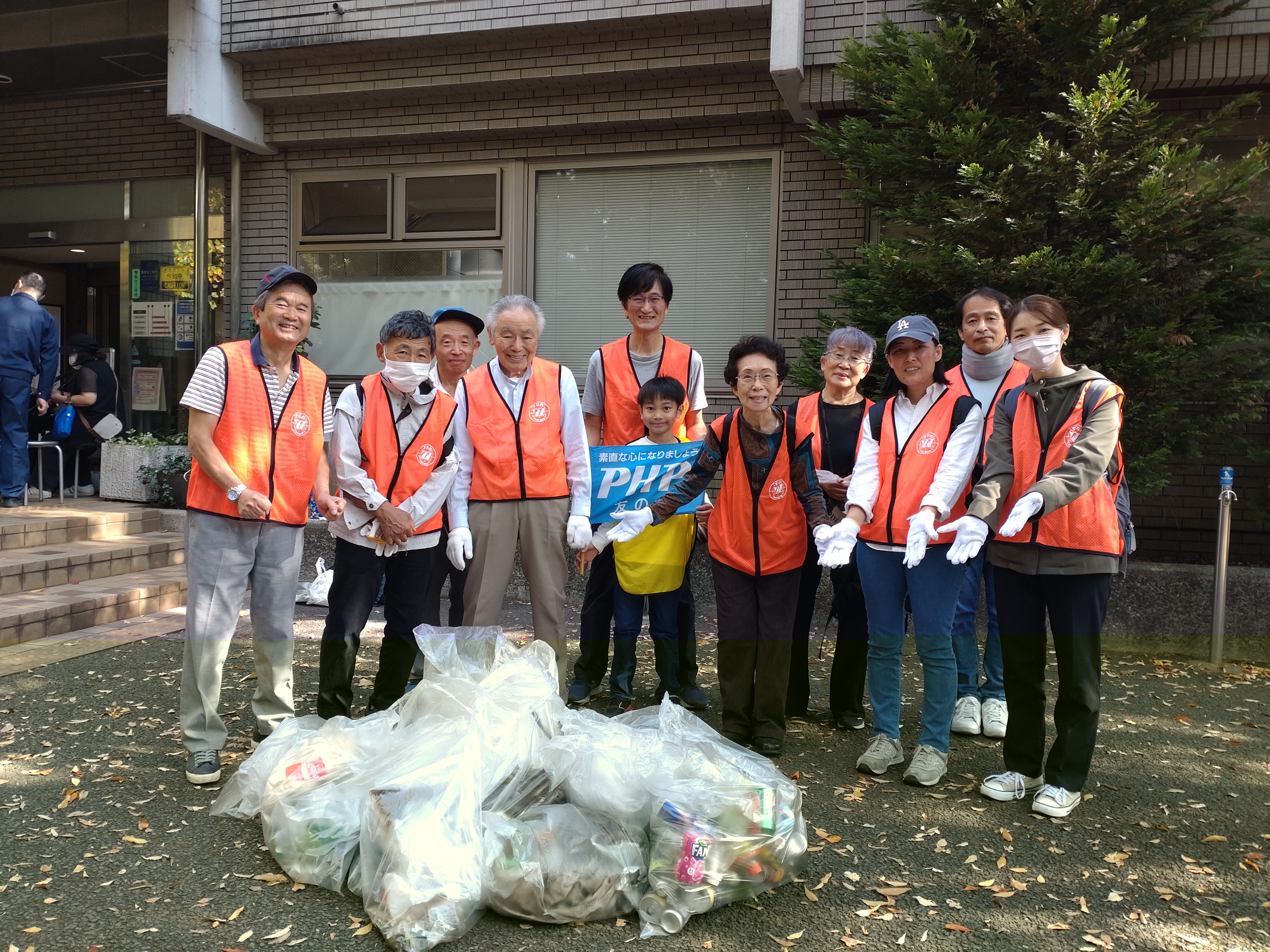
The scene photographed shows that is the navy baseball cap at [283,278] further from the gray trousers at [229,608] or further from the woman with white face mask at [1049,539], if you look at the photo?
the woman with white face mask at [1049,539]

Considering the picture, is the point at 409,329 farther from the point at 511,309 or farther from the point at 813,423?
the point at 813,423

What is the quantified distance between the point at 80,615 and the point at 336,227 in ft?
15.8

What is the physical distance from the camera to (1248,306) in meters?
6.26

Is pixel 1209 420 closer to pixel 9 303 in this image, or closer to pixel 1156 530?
pixel 1156 530

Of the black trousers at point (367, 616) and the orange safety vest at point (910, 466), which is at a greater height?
the orange safety vest at point (910, 466)

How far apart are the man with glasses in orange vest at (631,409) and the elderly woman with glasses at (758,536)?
62 cm

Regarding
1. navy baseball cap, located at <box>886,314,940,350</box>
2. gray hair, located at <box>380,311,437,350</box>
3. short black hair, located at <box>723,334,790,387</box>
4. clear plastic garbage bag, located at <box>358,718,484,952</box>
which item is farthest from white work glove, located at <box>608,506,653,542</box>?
clear plastic garbage bag, located at <box>358,718,484,952</box>

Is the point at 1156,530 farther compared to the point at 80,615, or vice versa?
the point at 1156,530

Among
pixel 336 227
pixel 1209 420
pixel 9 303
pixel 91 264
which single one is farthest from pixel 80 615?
pixel 1209 420

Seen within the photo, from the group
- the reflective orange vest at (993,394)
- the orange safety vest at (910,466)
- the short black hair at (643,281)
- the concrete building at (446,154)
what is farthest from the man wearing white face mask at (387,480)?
the concrete building at (446,154)

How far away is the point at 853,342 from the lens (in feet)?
14.3

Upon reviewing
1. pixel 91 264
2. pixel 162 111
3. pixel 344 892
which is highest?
pixel 162 111

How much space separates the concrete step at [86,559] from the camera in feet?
21.4

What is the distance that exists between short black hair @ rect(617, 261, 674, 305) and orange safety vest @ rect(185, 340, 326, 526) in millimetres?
1617
